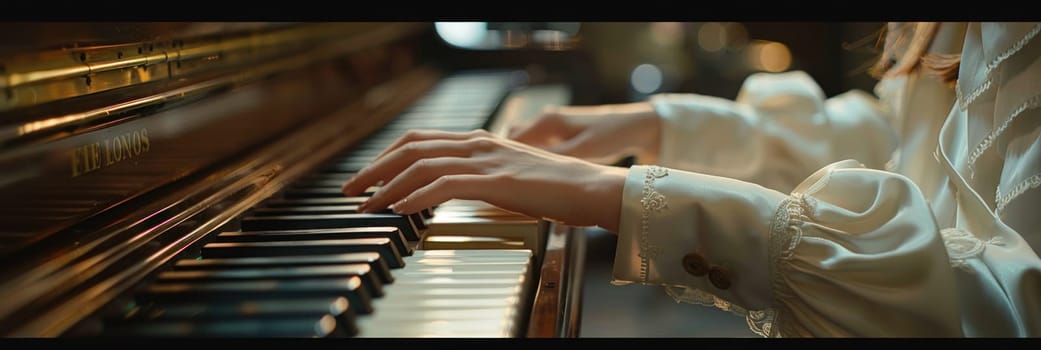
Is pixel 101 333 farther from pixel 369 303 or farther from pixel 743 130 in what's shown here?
pixel 743 130

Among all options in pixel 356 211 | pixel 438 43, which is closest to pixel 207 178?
pixel 356 211

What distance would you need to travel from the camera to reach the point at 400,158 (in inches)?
48.9

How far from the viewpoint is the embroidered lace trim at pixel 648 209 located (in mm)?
1076

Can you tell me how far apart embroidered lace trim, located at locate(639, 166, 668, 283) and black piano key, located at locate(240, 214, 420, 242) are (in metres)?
0.28

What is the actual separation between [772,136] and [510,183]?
0.87 meters

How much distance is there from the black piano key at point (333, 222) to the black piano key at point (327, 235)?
22 millimetres

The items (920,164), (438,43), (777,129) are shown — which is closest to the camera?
(920,164)

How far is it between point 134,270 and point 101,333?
0.11m

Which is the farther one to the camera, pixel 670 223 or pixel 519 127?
pixel 519 127

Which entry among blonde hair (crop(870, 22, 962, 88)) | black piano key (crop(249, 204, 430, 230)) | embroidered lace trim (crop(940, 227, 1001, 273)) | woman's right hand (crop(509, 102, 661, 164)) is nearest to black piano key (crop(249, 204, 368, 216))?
black piano key (crop(249, 204, 430, 230))

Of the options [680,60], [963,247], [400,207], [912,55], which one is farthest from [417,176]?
[680,60]

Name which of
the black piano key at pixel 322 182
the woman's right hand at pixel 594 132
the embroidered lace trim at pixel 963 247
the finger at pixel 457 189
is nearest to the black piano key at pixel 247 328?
the finger at pixel 457 189

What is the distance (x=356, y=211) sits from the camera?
1.21 metres

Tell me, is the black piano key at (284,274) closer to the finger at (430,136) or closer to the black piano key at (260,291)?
the black piano key at (260,291)
